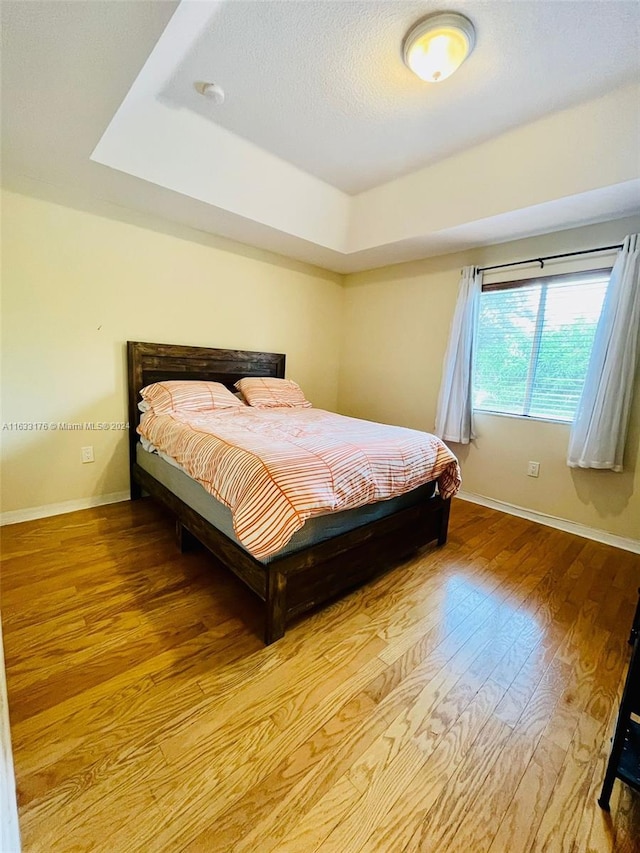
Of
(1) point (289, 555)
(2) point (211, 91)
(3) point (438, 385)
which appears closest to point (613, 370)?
(3) point (438, 385)

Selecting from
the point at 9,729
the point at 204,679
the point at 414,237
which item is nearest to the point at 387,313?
the point at 414,237

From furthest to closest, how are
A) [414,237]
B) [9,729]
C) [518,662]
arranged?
1. [414,237]
2. [518,662]
3. [9,729]

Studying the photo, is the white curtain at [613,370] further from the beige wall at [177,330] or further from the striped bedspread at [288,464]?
the striped bedspread at [288,464]

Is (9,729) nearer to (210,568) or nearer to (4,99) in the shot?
(210,568)

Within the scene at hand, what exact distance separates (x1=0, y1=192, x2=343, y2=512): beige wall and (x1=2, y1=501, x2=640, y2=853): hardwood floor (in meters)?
0.73

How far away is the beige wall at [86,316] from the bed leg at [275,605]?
2007 mm

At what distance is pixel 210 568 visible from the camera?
1995mm

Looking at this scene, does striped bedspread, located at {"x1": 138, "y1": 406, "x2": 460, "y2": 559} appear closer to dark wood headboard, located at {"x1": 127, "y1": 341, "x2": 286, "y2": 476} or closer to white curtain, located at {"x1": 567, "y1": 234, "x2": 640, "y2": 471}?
dark wood headboard, located at {"x1": 127, "y1": 341, "x2": 286, "y2": 476}

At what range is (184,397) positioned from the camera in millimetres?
2631

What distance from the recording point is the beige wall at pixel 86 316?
230cm

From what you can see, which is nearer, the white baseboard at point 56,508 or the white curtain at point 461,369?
the white baseboard at point 56,508

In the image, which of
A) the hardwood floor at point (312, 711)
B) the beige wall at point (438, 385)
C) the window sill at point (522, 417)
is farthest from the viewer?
the window sill at point (522, 417)

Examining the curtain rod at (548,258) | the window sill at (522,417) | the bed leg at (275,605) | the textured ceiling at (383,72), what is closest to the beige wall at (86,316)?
the textured ceiling at (383,72)

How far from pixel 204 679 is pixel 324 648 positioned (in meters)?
0.48
